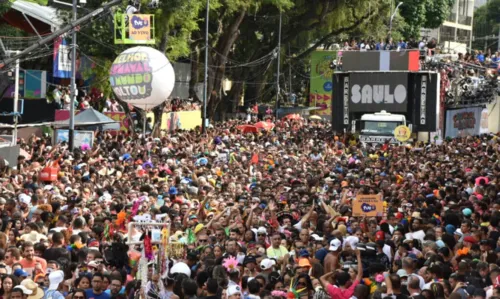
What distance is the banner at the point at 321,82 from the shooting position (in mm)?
67750

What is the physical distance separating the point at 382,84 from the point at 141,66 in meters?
19.2

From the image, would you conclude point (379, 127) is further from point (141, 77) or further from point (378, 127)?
point (141, 77)

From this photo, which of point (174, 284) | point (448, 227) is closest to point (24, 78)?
point (448, 227)

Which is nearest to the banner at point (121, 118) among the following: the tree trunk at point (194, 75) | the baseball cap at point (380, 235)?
the tree trunk at point (194, 75)

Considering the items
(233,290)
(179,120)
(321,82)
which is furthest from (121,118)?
(233,290)

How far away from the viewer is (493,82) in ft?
164

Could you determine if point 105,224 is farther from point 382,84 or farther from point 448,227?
point 382,84

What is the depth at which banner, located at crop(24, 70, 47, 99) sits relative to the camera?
42844 mm

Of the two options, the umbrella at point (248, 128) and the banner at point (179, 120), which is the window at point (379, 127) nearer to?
the umbrella at point (248, 128)

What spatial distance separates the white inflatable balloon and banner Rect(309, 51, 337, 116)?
3638cm

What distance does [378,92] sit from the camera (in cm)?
4806

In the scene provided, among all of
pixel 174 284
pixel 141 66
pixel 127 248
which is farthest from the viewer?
pixel 141 66

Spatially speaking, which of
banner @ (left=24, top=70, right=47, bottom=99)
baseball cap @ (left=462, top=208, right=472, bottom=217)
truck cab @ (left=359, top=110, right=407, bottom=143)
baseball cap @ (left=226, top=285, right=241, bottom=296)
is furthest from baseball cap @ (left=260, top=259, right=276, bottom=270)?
banner @ (left=24, top=70, right=47, bottom=99)

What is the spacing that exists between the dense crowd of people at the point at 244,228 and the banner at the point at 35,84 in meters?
12.4
